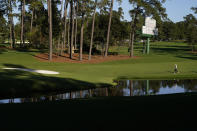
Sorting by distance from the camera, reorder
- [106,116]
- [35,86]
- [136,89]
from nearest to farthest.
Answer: [106,116]
[35,86]
[136,89]

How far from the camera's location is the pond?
19203 mm

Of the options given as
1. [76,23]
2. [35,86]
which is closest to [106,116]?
[35,86]

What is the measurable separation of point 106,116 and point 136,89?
13608mm

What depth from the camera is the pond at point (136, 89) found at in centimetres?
1920

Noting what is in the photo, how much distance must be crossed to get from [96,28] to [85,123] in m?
60.2

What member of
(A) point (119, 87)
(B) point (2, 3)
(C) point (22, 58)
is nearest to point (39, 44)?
(B) point (2, 3)

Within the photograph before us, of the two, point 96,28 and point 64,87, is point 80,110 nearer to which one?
point 64,87

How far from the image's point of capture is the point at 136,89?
22.6 meters

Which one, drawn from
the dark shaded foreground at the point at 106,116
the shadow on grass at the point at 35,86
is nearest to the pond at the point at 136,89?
the shadow on grass at the point at 35,86

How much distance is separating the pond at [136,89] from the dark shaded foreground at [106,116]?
7513 mm

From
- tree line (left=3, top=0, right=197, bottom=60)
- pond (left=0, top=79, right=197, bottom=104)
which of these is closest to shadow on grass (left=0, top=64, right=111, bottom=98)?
pond (left=0, top=79, right=197, bottom=104)

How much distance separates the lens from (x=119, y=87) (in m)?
23.7

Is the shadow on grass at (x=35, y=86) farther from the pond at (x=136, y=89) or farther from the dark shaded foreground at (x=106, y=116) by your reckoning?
the dark shaded foreground at (x=106, y=116)

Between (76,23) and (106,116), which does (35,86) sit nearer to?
(106,116)
